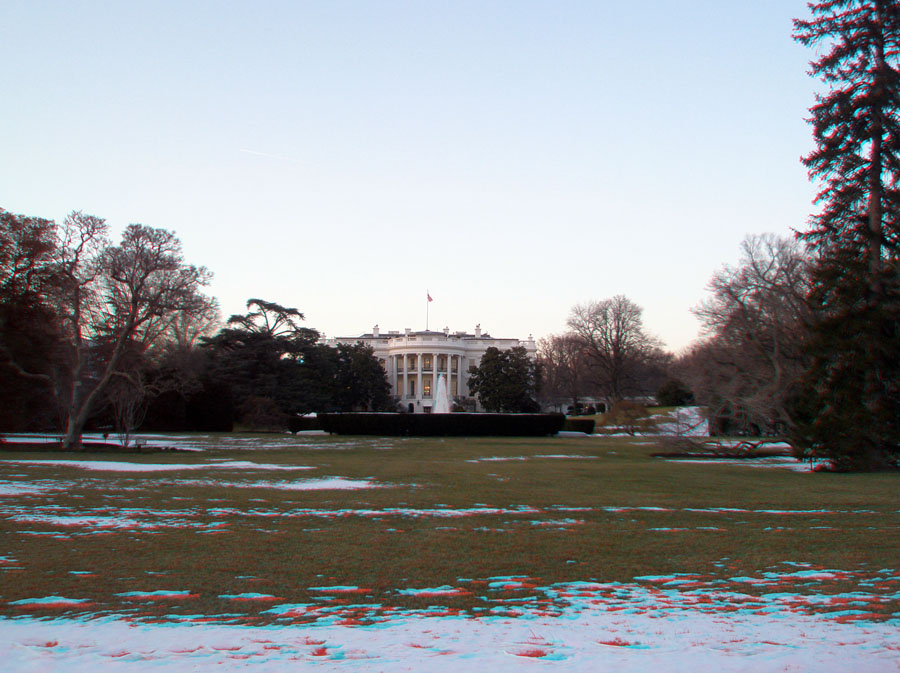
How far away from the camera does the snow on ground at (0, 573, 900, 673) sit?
362 cm

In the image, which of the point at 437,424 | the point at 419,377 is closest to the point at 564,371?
the point at 419,377

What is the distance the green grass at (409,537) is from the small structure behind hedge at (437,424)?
28.6 meters

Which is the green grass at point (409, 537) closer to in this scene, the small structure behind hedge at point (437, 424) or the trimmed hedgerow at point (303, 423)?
the small structure behind hedge at point (437, 424)

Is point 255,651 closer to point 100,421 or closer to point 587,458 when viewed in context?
point 587,458

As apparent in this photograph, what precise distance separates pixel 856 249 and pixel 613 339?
134ft

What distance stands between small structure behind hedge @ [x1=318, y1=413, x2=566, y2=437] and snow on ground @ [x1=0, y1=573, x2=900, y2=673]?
39.9m

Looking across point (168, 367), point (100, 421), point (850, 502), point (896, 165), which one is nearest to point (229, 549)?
point (850, 502)

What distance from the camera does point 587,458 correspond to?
84.9 feet

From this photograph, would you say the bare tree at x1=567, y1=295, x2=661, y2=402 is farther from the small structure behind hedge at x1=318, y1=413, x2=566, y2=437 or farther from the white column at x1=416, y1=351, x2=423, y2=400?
the white column at x1=416, y1=351, x2=423, y2=400

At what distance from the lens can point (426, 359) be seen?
3873 inches

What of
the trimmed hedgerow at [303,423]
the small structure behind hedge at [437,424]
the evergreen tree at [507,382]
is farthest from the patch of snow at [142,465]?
the evergreen tree at [507,382]

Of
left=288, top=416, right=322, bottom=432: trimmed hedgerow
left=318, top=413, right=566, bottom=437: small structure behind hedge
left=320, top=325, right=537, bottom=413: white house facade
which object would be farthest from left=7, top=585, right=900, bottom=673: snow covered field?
left=320, top=325, right=537, bottom=413: white house facade

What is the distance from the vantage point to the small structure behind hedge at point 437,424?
4488cm

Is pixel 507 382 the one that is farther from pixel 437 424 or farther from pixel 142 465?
pixel 142 465
